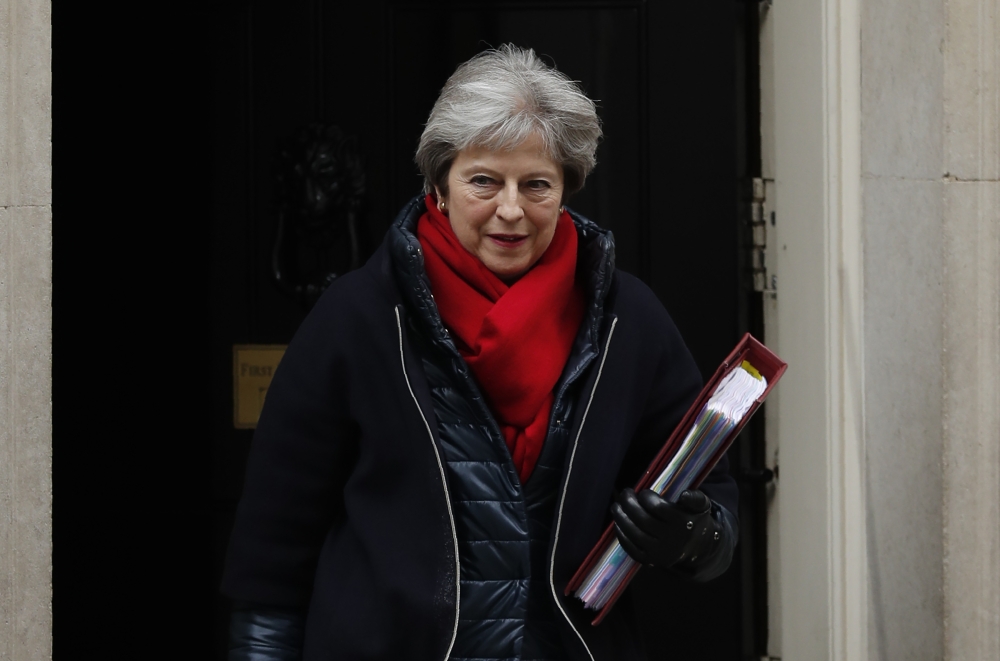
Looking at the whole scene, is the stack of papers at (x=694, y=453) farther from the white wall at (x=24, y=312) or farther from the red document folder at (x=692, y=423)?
the white wall at (x=24, y=312)

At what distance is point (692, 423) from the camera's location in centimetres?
145

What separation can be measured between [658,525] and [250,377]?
4.58ft

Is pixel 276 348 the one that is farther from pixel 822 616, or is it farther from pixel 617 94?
pixel 822 616

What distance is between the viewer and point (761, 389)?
4.60ft

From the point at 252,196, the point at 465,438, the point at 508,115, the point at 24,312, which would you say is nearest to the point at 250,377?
the point at 252,196

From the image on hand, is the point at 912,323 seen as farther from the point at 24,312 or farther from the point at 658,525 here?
the point at 24,312

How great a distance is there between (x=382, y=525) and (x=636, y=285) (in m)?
0.53

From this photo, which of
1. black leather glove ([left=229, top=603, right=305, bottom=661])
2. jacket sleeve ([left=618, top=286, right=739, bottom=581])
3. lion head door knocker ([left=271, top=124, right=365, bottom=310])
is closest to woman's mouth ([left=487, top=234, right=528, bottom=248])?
jacket sleeve ([left=618, top=286, right=739, bottom=581])

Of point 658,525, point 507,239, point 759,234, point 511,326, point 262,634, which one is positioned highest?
point 759,234

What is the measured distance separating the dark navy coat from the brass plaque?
40.3 inches

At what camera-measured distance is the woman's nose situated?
4.88ft

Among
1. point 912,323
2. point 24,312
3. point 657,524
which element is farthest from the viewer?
point 912,323

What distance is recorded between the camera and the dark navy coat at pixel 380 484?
147 cm

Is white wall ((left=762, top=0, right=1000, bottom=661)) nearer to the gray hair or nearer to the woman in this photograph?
the woman
